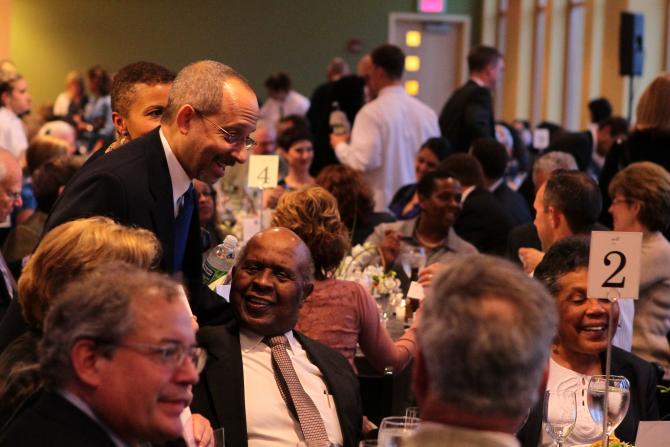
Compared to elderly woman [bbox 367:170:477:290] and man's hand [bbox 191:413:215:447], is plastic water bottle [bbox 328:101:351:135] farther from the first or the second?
man's hand [bbox 191:413:215:447]

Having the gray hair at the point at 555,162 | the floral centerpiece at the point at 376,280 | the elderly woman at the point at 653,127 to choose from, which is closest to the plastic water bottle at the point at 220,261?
the floral centerpiece at the point at 376,280

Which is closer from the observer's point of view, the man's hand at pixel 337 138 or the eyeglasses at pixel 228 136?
the eyeglasses at pixel 228 136

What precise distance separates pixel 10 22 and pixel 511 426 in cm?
1721

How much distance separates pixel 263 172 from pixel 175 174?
2.38 meters

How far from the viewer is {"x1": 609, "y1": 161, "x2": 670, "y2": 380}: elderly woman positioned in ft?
13.9

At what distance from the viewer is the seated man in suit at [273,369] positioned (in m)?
3.03

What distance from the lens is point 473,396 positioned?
156cm

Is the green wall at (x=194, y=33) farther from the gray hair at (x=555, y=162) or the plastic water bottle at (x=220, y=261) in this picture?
the plastic water bottle at (x=220, y=261)

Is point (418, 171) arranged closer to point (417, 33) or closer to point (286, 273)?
point (286, 273)

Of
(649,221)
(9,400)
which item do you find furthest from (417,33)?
(9,400)

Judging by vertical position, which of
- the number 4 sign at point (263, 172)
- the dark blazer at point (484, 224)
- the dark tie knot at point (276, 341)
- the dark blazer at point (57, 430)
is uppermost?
the dark blazer at point (57, 430)

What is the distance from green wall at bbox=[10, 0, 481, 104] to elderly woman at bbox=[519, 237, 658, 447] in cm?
1461

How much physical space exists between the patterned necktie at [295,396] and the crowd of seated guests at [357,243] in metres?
0.02

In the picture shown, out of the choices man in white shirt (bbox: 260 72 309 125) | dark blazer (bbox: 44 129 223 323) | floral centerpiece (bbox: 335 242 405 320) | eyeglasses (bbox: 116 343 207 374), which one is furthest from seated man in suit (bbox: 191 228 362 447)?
man in white shirt (bbox: 260 72 309 125)
